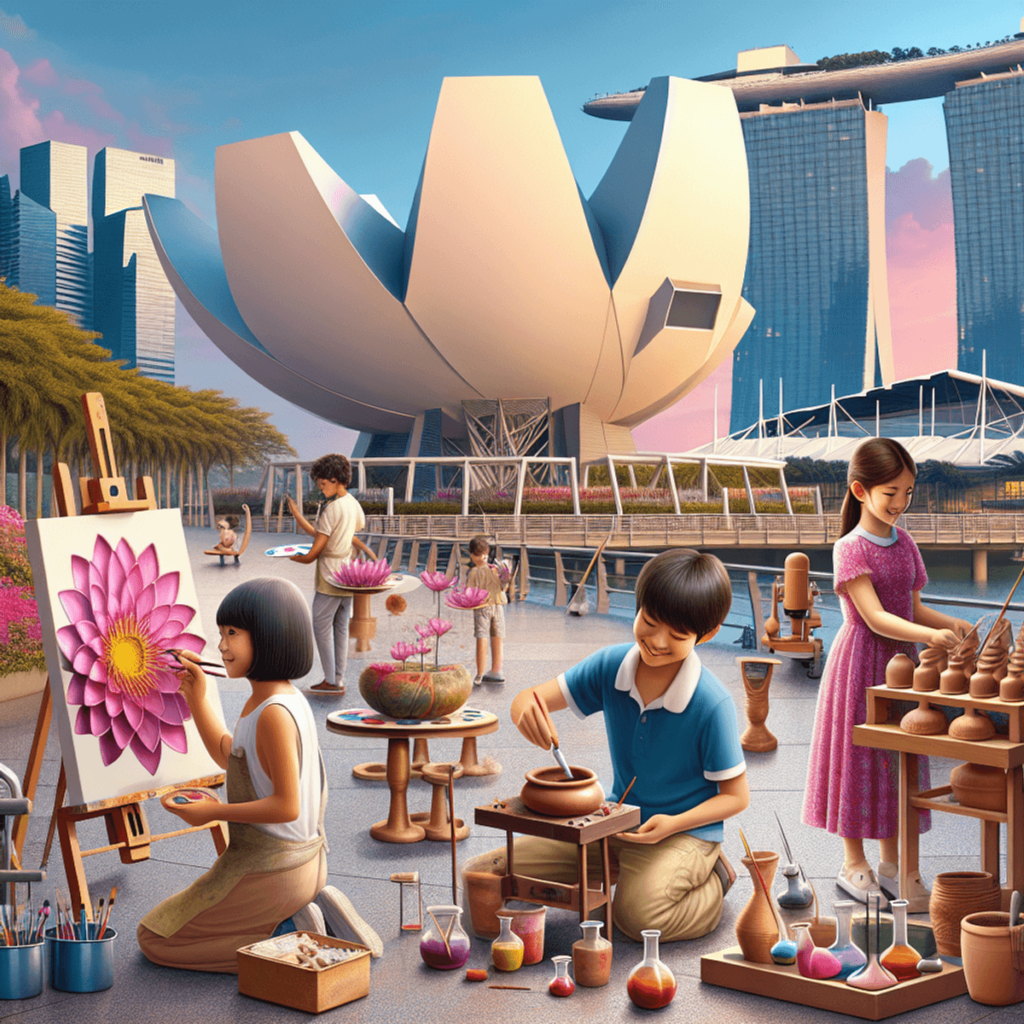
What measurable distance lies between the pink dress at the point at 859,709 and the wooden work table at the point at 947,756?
0.15 metres

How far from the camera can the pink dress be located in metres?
3.88

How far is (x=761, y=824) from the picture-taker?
4.81 metres

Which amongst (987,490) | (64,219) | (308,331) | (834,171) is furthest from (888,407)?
(64,219)

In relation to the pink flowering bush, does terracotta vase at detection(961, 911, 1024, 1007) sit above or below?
below

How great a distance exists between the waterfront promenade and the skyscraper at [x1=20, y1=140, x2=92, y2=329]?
113 m

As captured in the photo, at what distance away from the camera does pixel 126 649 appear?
3.85 m

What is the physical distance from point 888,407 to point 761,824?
8571 centimetres

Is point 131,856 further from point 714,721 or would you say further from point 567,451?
point 567,451

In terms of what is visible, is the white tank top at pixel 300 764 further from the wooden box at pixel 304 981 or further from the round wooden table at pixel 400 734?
the round wooden table at pixel 400 734

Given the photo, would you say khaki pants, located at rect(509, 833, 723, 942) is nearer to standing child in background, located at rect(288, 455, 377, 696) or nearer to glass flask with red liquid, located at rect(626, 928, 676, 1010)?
glass flask with red liquid, located at rect(626, 928, 676, 1010)

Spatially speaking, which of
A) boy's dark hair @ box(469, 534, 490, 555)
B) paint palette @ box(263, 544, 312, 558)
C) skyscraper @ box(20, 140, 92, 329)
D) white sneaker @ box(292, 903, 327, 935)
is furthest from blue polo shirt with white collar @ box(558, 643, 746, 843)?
skyscraper @ box(20, 140, 92, 329)

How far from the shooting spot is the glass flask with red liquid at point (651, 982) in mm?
2895

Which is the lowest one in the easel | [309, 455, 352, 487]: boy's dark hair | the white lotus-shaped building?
the easel

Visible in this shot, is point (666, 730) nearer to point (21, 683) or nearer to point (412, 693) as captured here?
point (412, 693)
